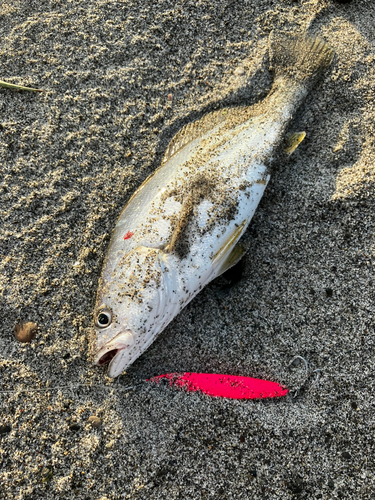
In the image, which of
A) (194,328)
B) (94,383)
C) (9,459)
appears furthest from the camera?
(194,328)

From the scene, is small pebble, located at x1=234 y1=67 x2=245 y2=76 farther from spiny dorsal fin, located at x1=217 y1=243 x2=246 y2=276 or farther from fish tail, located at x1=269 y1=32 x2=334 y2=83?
spiny dorsal fin, located at x1=217 y1=243 x2=246 y2=276

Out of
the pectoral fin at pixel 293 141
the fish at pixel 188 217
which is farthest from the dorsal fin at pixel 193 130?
the pectoral fin at pixel 293 141

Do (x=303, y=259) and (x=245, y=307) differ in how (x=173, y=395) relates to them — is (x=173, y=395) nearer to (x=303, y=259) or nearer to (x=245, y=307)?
(x=245, y=307)

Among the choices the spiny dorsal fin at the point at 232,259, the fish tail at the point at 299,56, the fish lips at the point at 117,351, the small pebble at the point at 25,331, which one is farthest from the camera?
the fish tail at the point at 299,56

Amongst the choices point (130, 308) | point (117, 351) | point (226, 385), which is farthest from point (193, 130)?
point (226, 385)

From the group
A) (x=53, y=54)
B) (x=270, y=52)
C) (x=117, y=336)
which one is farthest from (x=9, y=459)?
(x=270, y=52)

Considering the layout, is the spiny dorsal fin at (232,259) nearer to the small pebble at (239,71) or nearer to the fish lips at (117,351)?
the fish lips at (117,351)

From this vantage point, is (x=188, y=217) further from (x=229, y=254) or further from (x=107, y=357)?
(x=107, y=357)

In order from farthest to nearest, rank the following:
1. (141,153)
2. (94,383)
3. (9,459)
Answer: (141,153) → (94,383) → (9,459)
